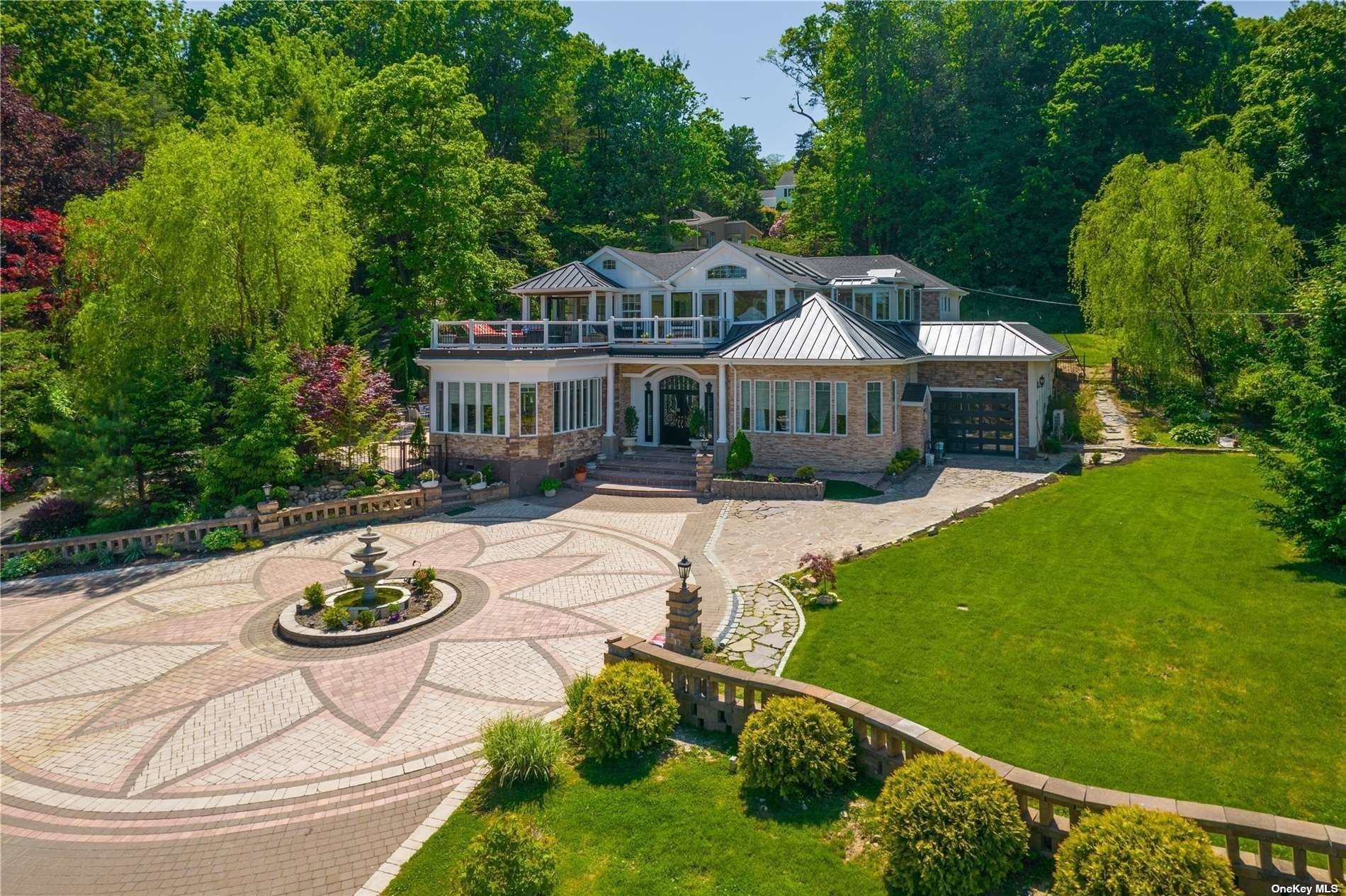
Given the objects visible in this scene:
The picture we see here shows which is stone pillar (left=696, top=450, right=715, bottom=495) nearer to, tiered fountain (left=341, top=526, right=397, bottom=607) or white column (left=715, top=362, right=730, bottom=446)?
white column (left=715, top=362, right=730, bottom=446)

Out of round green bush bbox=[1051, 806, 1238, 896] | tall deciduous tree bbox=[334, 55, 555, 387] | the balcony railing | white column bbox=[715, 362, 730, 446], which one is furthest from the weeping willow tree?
round green bush bbox=[1051, 806, 1238, 896]

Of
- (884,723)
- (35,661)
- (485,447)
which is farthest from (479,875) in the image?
(485,447)

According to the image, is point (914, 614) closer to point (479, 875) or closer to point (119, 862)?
point (479, 875)

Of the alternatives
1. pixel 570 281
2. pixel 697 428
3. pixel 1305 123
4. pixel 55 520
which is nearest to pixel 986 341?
pixel 697 428

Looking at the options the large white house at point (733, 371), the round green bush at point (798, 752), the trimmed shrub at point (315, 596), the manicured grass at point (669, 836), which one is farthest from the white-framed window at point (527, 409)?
the round green bush at point (798, 752)

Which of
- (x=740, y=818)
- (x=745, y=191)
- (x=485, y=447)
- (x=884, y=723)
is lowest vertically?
(x=740, y=818)
